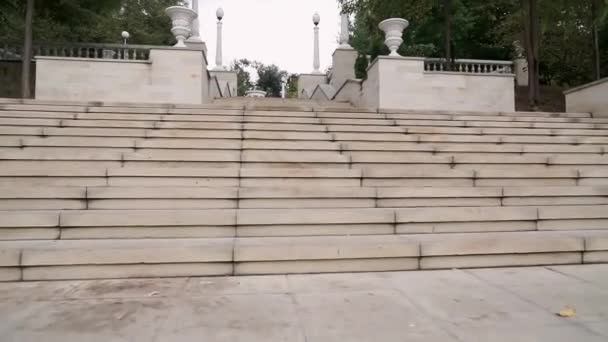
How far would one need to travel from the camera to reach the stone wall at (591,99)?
855 cm

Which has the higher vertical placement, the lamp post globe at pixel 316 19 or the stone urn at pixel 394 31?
the lamp post globe at pixel 316 19

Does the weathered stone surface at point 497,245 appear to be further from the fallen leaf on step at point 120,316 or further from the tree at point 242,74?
the tree at point 242,74

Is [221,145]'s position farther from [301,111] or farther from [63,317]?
[63,317]

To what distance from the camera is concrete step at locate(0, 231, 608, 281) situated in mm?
3277

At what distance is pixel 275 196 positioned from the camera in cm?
445

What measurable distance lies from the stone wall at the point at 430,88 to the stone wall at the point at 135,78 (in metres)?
4.90

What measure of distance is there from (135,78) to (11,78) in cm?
548

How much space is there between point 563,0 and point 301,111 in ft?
36.6

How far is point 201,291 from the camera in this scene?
3.01 m

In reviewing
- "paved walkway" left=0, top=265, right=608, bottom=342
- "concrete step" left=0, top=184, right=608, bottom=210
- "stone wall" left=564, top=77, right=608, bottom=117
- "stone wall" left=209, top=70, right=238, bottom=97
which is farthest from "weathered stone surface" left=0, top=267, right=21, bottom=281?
"stone wall" left=209, top=70, right=238, bottom=97

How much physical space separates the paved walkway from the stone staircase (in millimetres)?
218

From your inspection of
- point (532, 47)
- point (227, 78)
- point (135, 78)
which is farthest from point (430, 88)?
point (227, 78)

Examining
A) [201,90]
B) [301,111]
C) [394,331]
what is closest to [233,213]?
[394,331]

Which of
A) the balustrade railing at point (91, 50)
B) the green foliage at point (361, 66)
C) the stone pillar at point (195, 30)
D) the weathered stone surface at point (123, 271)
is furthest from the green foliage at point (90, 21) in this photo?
the weathered stone surface at point (123, 271)
